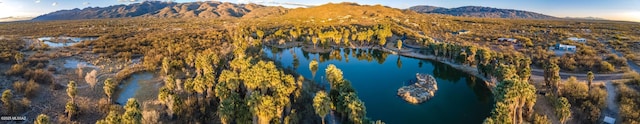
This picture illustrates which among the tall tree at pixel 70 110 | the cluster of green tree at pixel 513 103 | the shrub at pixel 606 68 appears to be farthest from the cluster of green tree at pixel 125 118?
the shrub at pixel 606 68

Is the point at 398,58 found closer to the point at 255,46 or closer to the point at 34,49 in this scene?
the point at 255,46

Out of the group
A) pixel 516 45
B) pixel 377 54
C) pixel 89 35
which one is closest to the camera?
pixel 377 54

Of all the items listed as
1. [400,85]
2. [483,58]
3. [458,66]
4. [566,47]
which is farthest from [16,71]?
[566,47]

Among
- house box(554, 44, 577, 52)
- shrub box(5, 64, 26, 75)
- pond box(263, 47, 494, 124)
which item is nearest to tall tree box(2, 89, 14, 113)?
shrub box(5, 64, 26, 75)

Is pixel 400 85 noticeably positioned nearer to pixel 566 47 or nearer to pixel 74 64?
pixel 566 47

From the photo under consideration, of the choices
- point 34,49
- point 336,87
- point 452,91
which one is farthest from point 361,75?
point 34,49

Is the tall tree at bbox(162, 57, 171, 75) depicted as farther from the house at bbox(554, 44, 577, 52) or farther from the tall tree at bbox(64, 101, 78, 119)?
the house at bbox(554, 44, 577, 52)

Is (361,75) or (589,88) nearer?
(589,88)

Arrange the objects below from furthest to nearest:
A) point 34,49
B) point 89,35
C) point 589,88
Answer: point 89,35
point 34,49
point 589,88
